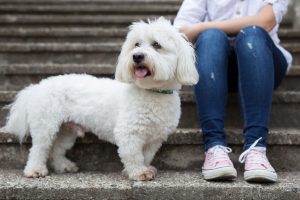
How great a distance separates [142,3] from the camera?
452cm

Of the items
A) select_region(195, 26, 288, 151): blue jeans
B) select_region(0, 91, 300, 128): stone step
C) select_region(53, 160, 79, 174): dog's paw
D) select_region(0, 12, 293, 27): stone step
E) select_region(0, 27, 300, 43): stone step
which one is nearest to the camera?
select_region(195, 26, 288, 151): blue jeans

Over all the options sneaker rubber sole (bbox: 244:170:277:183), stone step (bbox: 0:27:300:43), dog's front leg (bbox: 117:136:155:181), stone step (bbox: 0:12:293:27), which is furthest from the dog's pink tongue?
stone step (bbox: 0:12:293:27)

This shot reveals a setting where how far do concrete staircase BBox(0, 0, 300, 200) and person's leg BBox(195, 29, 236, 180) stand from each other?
105 millimetres

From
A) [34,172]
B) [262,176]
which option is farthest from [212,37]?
[34,172]

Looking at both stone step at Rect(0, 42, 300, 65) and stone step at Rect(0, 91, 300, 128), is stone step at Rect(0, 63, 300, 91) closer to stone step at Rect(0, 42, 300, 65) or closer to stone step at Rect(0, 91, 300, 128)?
stone step at Rect(0, 91, 300, 128)

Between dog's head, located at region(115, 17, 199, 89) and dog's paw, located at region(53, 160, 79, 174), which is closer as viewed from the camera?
dog's head, located at region(115, 17, 199, 89)

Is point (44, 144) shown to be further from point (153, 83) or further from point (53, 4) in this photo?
point (53, 4)

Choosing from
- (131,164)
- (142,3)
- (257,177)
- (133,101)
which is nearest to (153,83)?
(133,101)

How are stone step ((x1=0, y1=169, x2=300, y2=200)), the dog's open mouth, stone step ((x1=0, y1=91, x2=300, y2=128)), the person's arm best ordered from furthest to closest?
stone step ((x1=0, y1=91, x2=300, y2=128)), the person's arm, the dog's open mouth, stone step ((x1=0, y1=169, x2=300, y2=200))

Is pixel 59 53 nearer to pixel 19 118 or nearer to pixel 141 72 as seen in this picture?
pixel 19 118

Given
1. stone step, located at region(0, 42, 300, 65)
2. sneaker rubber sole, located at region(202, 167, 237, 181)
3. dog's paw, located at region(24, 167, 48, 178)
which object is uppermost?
stone step, located at region(0, 42, 300, 65)

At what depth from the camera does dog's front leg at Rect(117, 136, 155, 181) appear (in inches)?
81.7

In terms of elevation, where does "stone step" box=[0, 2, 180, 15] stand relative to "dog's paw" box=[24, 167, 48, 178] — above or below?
above

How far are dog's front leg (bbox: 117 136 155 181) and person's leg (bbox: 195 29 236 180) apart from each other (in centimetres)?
27
